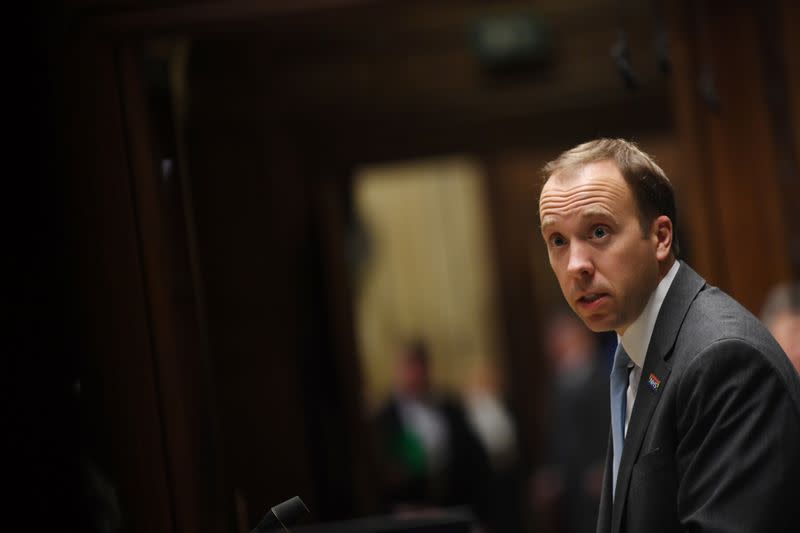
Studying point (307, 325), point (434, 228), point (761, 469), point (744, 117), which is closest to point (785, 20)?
point (744, 117)

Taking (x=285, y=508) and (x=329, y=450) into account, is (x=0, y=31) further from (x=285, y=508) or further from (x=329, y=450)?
(x=329, y=450)

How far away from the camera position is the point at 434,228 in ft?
34.8

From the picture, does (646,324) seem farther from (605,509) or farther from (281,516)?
(281,516)

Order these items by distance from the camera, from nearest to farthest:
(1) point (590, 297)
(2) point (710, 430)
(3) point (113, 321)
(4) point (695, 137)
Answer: (2) point (710, 430)
(1) point (590, 297)
(3) point (113, 321)
(4) point (695, 137)

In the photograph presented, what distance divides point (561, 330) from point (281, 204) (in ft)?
7.55

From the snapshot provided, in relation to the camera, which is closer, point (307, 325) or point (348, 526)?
point (348, 526)

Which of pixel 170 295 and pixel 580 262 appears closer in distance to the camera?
pixel 580 262

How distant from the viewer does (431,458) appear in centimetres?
683

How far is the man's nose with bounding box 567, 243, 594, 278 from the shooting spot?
69.7 inches

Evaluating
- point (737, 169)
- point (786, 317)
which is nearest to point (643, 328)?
point (786, 317)

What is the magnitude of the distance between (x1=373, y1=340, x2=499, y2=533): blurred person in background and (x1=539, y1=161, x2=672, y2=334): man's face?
4704 millimetres

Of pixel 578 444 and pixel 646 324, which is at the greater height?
pixel 646 324

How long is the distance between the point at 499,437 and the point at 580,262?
733 centimetres

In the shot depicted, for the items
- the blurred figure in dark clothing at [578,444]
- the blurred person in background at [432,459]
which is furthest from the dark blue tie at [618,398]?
the blurred person in background at [432,459]
